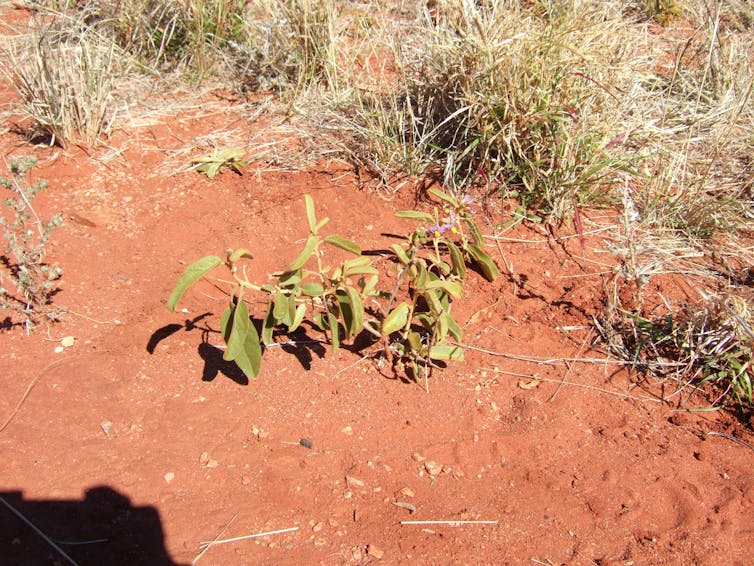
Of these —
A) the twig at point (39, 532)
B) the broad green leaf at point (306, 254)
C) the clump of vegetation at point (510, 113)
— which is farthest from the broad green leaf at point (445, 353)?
the twig at point (39, 532)

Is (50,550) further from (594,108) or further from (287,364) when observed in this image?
(594,108)

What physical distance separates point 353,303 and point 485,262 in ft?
2.55

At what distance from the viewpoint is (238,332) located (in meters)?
1.99

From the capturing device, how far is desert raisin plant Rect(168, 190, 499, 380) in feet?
6.57

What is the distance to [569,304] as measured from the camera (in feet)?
8.68

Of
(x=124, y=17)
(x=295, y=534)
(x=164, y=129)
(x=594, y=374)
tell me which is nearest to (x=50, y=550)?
(x=295, y=534)

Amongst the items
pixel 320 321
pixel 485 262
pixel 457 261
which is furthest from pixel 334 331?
pixel 485 262

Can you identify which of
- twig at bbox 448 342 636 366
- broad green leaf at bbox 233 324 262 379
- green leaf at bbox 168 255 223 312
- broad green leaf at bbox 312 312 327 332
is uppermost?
green leaf at bbox 168 255 223 312

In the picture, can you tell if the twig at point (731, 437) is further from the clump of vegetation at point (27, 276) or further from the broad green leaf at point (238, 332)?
the clump of vegetation at point (27, 276)

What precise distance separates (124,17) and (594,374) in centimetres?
333

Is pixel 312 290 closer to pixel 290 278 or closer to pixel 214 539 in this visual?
pixel 290 278

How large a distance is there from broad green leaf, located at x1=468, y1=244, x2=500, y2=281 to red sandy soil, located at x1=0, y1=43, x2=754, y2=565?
0.07m

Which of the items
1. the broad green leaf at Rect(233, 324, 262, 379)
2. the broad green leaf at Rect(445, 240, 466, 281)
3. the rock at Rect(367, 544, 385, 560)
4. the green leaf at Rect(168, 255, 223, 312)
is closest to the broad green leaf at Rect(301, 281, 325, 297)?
the broad green leaf at Rect(233, 324, 262, 379)

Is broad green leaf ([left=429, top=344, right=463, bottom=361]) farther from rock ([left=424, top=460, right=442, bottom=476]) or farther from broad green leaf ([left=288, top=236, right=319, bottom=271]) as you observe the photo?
broad green leaf ([left=288, top=236, right=319, bottom=271])
